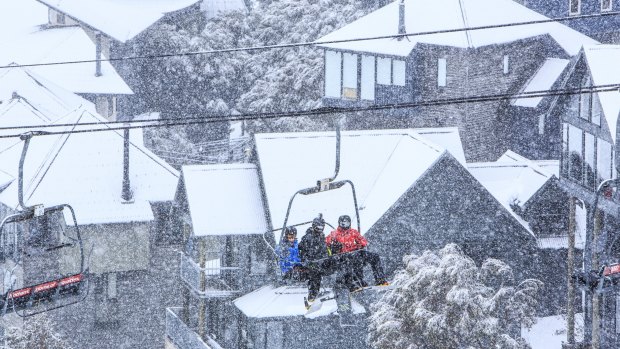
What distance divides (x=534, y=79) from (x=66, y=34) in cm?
2686

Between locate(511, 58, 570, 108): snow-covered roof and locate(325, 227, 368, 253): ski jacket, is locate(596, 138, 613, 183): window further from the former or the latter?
locate(511, 58, 570, 108): snow-covered roof

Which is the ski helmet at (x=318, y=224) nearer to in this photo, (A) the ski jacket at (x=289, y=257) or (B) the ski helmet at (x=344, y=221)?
(B) the ski helmet at (x=344, y=221)

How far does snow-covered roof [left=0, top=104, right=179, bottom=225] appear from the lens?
43.0 m

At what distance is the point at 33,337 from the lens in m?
38.8

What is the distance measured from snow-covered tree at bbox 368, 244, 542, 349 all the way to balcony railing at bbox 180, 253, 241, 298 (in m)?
7.16

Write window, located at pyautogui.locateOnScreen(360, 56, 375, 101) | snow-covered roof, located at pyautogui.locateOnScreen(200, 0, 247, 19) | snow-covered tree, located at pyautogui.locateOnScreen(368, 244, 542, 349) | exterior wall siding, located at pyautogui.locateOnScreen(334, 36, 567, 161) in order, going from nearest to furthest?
1. snow-covered tree, located at pyautogui.locateOnScreen(368, 244, 542, 349)
2. exterior wall siding, located at pyautogui.locateOnScreen(334, 36, 567, 161)
3. window, located at pyautogui.locateOnScreen(360, 56, 375, 101)
4. snow-covered roof, located at pyautogui.locateOnScreen(200, 0, 247, 19)

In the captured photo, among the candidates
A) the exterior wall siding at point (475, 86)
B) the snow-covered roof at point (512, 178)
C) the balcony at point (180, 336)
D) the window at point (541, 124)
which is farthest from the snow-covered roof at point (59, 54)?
the snow-covered roof at point (512, 178)

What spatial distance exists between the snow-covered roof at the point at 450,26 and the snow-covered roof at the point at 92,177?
12.6 metres

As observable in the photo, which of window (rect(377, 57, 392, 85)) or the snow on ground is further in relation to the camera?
window (rect(377, 57, 392, 85))

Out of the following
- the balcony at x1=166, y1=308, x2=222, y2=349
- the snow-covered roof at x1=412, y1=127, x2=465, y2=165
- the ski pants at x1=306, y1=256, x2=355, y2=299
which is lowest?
the balcony at x1=166, y1=308, x2=222, y2=349

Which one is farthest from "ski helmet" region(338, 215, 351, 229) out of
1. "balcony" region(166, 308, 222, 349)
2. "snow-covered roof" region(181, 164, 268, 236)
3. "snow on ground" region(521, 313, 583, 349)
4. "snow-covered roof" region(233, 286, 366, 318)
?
"balcony" region(166, 308, 222, 349)

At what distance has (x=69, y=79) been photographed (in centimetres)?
6375

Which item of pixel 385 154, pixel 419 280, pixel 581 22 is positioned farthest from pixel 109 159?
pixel 581 22

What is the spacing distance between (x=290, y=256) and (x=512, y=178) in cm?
2179
